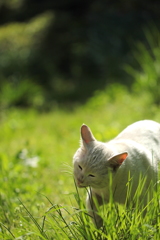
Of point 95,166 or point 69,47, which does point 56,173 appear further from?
point 69,47

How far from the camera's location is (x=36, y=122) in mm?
6445

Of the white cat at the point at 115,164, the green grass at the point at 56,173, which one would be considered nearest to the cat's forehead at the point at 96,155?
the white cat at the point at 115,164

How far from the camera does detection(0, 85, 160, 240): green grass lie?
6.89 feet

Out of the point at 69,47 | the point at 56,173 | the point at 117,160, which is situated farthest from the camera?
the point at 69,47

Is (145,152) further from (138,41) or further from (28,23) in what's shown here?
(28,23)

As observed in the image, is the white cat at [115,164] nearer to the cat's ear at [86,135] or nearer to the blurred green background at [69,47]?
the cat's ear at [86,135]

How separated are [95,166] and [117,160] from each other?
13 centimetres

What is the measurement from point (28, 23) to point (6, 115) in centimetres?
307

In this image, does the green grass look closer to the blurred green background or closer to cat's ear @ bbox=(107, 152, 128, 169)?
cat's ear @ bbox=(107, 152, 128, 169)

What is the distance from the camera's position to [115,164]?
2.27 meters

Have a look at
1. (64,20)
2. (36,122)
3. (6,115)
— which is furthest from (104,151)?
(64,20)

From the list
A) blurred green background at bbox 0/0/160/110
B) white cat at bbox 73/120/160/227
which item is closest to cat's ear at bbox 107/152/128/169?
white cat at bbox 73/120/160/227

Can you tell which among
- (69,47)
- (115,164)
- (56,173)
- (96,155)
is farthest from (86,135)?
(69,47)

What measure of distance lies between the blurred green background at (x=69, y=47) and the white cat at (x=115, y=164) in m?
4.53
